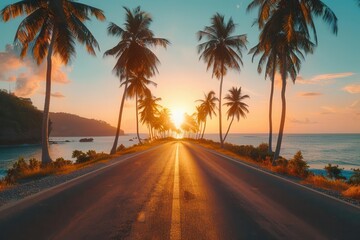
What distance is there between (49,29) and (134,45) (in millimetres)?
11865

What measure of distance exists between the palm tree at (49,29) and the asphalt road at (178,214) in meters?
11.2

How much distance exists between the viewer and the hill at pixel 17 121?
81.5 meters

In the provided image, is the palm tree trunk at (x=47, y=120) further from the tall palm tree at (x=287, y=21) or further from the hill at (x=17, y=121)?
the hill at (x=17, y=121)

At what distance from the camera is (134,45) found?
30.7m

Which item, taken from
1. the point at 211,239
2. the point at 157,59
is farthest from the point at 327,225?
the point at 157,59

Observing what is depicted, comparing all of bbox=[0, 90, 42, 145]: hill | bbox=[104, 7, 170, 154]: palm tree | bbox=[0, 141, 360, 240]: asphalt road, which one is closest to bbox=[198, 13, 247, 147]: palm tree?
bbox=[104, 7, 170, 154]: palm tree

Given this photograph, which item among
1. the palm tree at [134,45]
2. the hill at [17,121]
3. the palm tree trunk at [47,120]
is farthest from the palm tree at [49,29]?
the hill at [17,121]

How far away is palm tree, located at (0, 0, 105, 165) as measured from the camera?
59.5ft

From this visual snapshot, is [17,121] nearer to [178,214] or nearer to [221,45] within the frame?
[221,45]

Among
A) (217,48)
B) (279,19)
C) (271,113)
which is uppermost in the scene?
(217,48)

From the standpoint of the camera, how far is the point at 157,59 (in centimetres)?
3238

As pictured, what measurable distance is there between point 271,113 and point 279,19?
1123 cm

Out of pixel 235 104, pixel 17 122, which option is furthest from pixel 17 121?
pixel 235 104

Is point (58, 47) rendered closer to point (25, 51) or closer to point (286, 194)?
point (25, 51)
